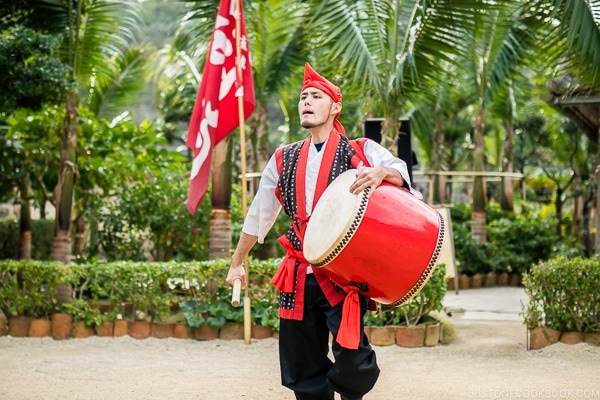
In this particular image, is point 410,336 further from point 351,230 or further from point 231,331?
point 351,230

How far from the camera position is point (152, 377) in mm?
5871

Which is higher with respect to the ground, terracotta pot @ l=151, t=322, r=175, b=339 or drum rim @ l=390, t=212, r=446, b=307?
drum rim @ l=390, t=212, r=446, b=307

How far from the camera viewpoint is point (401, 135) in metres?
8.15

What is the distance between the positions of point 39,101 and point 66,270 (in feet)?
5.20

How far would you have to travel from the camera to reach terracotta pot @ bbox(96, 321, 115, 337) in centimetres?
749

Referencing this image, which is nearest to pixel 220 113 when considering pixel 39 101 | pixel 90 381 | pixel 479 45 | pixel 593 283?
pixel 39 101

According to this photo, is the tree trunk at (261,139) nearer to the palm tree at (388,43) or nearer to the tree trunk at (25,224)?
the tree trunk at (25,224)

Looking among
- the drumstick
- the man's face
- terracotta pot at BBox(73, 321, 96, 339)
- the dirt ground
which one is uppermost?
the man's face

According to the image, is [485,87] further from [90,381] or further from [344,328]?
[344,328]

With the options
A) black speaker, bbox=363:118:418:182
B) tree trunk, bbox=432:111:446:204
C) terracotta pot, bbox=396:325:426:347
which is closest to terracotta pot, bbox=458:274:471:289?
tree trunk, bbox=432:111:446:204

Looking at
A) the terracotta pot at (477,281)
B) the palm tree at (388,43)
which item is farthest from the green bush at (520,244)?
the palm tree at (388,43)

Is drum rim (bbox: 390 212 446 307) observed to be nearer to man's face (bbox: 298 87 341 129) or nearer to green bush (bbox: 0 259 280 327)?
man's face (bbox: 298 87 341 129)

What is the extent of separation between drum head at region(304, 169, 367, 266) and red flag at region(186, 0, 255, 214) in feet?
13.4

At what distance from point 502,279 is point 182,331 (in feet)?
22.5
